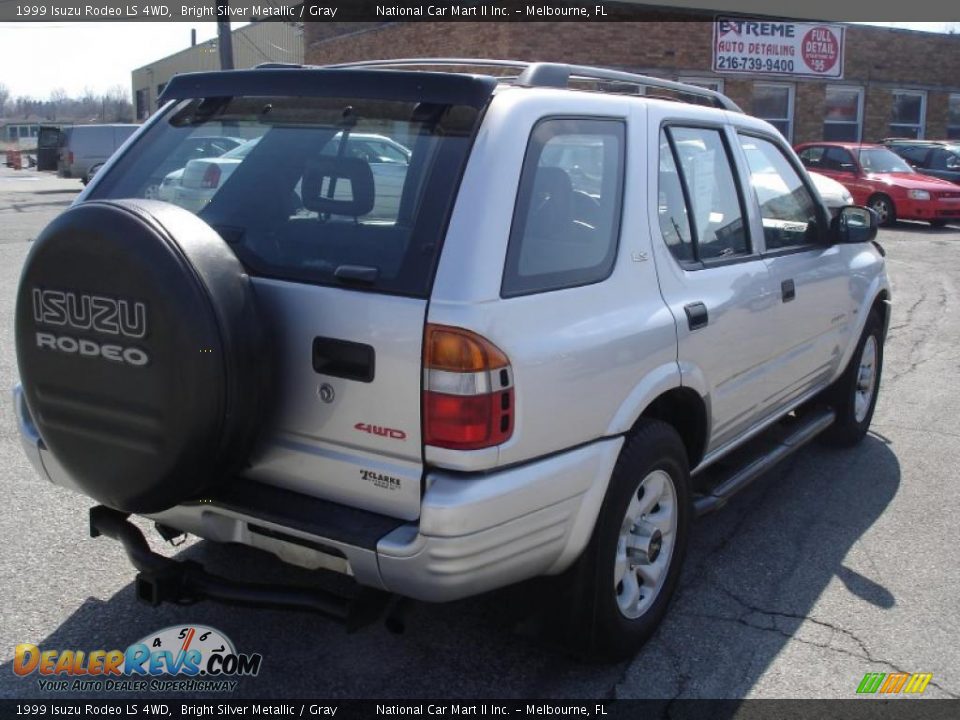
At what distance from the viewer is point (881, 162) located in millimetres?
19141

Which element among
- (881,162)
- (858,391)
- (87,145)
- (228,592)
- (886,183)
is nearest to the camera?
(228,592)

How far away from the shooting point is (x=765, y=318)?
4.31 meters

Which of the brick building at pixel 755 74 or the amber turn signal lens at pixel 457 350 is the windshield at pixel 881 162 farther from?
the amber turn signal lens at pixel 457 350

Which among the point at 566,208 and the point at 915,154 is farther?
the point at 915,154

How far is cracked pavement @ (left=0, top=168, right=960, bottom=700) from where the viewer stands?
341 centimetres

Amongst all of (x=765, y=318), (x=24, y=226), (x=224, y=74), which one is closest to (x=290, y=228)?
(x=224, y=74)

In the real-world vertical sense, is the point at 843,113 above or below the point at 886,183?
above

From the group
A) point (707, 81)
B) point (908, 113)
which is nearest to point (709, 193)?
point (707, 81)

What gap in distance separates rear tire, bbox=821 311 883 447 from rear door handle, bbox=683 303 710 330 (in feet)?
7.64

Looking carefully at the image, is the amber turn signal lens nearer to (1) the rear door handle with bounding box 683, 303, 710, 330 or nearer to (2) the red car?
(1) the rear door handle with bounding box 683, 303, 710, 330

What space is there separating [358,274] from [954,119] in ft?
106

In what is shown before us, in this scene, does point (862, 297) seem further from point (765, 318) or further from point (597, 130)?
point (597, 130)

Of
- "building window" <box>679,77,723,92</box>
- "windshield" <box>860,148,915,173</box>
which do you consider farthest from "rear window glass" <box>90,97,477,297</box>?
"building window" <box>679,77,723,92</box>

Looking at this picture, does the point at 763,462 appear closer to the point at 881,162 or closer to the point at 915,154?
the point at 881,162
